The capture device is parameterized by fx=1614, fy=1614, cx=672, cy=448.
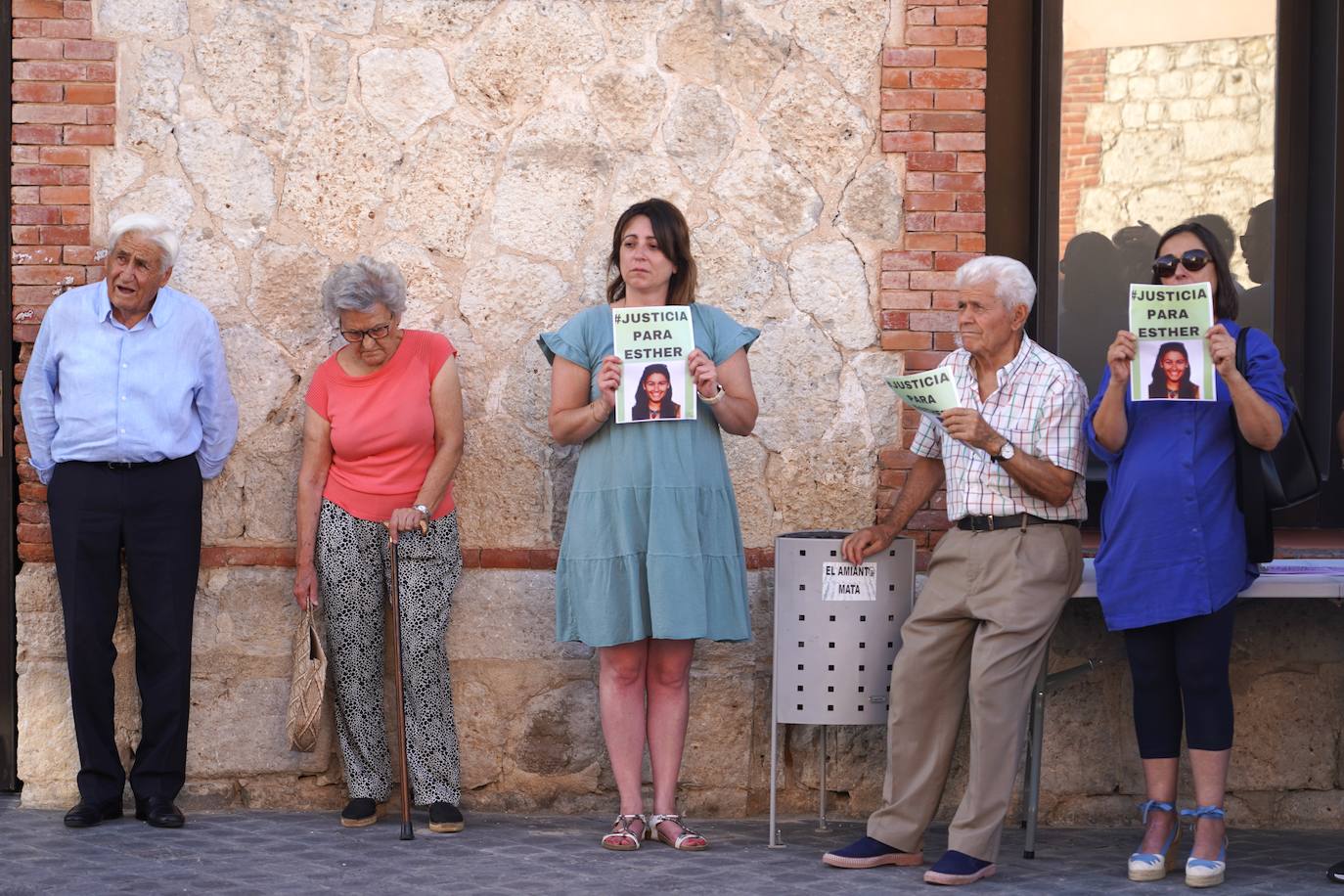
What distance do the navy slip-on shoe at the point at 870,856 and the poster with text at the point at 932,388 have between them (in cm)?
143

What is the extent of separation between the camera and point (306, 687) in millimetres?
5727

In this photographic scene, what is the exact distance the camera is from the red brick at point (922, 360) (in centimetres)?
605

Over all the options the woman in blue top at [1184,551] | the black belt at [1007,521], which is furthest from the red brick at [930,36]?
the black belt at [1007,521]

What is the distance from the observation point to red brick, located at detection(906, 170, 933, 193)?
19.8 ft

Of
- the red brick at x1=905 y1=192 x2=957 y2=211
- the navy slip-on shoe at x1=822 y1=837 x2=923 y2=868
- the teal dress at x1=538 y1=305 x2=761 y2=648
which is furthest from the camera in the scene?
the red brick at x1=905 y1=192 x2=957 y2=211

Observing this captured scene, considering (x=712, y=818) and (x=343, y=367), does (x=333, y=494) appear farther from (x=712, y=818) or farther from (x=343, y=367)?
(x=712, y=818)

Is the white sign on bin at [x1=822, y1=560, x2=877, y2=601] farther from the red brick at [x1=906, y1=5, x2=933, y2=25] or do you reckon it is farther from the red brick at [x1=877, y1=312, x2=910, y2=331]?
the red brick at [x1=906, y1=5, x2=933, y2=25]

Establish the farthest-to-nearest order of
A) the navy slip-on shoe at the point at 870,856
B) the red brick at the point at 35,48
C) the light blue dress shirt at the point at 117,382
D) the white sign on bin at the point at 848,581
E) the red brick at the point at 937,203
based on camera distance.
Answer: the red brick at the point at 937,203, the red brick at the point at 35,48, the light blue dress shirt at the point at 117,382, the white sign on bin at the point at 848,581, the navy slip-on shoe at the point at 870,856

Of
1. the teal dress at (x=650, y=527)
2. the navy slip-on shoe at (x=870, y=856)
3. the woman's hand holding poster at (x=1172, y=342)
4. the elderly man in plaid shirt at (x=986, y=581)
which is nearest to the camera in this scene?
the woman's hand holding poster at (x=1172, y=342)

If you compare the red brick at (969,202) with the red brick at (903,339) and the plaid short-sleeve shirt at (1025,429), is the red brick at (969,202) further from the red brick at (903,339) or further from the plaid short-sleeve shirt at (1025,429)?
the plaid short-sleeve shirt at (1025,429)

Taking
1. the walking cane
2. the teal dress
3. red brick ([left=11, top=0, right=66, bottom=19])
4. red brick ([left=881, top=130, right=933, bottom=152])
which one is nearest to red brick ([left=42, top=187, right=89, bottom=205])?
red brick ([left=11, top=0, right=66, bottom=19])

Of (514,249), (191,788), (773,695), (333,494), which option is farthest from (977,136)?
(191,788)

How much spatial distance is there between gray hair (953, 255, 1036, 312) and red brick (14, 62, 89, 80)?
3.31 m

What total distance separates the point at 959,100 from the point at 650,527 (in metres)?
2.05
